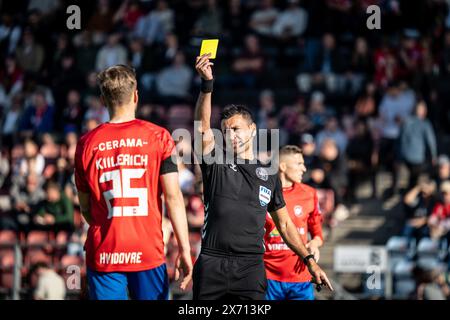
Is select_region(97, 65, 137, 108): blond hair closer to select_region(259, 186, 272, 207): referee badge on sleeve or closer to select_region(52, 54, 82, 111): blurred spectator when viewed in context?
select_region(259, 186, 272, 207): referee badge on sleeve

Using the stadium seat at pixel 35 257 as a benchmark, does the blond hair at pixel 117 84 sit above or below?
→ above

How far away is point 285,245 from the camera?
9.66 m

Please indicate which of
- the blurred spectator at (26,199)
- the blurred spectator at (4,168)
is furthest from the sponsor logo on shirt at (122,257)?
the blurred spectator at (4,168)

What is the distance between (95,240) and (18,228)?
11.3m

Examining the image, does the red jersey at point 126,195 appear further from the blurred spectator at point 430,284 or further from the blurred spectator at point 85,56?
the blurred spectator at point 85,56

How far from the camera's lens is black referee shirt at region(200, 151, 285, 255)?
25.1 feet

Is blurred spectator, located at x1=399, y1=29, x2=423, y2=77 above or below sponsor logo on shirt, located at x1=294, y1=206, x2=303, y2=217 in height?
above

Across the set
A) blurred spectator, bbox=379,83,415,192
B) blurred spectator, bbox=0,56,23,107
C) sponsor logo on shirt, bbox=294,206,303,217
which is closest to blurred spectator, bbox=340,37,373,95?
blurred spectator, bbox=379,83,415,192

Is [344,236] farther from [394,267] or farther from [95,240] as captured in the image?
[95,240]

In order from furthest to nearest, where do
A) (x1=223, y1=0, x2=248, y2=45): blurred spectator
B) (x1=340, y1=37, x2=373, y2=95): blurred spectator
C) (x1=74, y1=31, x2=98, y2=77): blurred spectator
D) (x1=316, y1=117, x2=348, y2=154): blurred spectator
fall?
(x1=74, y1=31, x2=98, y2=77): blurred spectator → (x1=223, y1=0, x2=248, y2=45): blurred spectator → (x1=340, y1=37, x2=373, y2=95): blurred spectator → (x1=316, y1=117, x2=348, y2=154): blurred spectator

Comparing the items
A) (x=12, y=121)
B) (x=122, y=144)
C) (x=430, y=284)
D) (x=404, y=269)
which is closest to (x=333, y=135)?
(x=404, y=269)

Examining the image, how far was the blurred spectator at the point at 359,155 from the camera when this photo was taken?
19141mm

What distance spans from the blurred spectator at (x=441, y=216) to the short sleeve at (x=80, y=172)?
32.6 ft

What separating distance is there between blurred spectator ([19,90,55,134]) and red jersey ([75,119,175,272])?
14674mm
